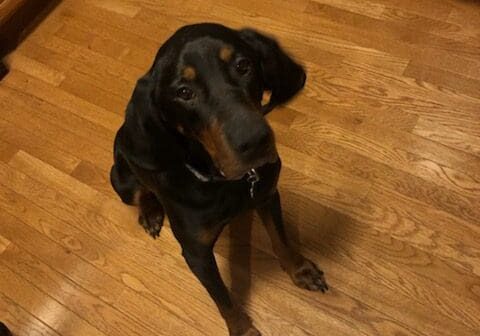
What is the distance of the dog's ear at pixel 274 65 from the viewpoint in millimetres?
1310

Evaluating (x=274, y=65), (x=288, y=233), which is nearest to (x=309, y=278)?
(x=288, y=233)

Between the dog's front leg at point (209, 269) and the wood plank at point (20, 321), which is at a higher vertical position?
the dog's front leg at point (209, 269)

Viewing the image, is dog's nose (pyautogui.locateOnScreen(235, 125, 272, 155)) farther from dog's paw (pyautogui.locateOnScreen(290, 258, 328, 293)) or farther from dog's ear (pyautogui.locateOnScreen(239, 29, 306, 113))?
dog's paw (pyautogui.locateOnScreen(290, 258, 328, 293))

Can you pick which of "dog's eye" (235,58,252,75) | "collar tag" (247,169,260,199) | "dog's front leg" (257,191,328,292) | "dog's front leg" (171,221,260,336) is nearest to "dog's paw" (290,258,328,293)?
"dog's front leg" (257,191,328,292)

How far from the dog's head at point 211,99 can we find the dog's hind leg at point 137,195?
0.50 m

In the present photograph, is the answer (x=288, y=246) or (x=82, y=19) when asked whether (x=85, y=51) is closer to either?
(x=82, y=19)

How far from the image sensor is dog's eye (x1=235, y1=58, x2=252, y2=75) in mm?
1202

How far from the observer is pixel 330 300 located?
70.3 inches

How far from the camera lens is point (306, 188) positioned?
80.4 inches

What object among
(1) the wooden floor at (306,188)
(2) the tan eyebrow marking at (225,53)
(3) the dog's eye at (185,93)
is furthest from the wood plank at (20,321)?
(2) the tan eyebrow marking at (225,53)

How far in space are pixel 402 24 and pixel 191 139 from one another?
1584mm

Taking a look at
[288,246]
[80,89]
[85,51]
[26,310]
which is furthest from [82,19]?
[288,246]

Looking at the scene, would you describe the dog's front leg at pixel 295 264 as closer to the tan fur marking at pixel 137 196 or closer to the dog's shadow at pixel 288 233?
the dog's shadow at pixel 288 233

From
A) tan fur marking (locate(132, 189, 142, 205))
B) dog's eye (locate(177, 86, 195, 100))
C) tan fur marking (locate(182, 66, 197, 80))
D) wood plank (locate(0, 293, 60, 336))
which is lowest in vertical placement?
Result: wood plank (locate(0, 293, 60, 336))
